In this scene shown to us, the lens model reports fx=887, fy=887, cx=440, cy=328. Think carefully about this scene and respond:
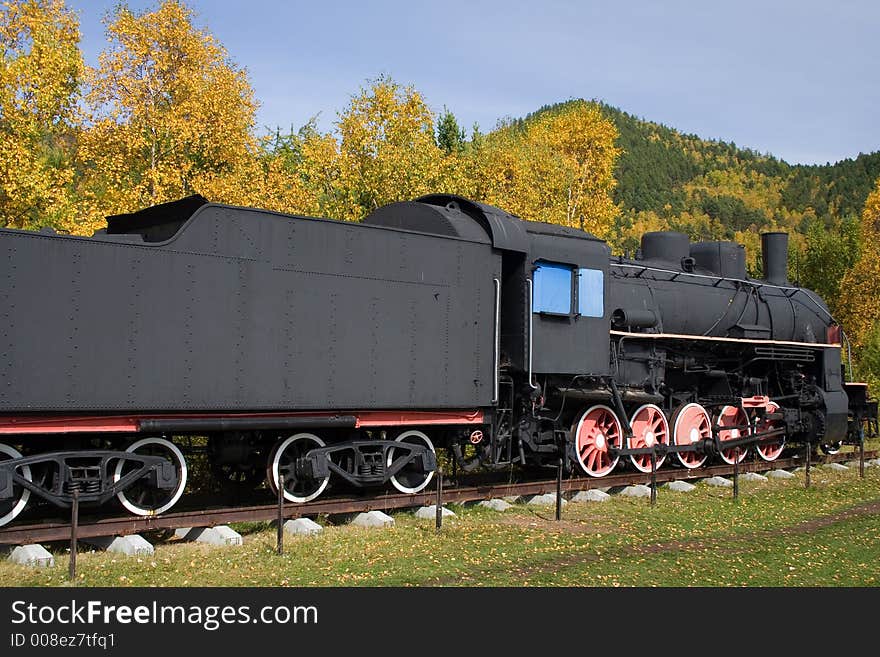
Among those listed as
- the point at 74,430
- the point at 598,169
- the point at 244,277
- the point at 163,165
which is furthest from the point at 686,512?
the point at 598,169

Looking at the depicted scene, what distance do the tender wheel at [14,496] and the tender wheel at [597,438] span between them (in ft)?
24.2

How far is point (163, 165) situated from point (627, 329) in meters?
9.97

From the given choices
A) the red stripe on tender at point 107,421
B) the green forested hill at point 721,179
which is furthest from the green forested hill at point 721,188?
the red stripe on tender at point 107,421

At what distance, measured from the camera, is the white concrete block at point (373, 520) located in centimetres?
990

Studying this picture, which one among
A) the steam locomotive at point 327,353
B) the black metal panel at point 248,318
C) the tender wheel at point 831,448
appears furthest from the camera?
the tender wheel at point 831,448

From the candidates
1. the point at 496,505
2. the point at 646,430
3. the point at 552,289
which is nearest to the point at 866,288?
the point at 646,430

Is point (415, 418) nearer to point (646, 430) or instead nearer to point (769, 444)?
point (646, 430)

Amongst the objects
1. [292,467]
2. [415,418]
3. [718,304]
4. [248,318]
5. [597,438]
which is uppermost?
[718,304]

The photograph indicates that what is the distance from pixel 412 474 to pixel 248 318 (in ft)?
11.2

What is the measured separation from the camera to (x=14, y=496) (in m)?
8.35

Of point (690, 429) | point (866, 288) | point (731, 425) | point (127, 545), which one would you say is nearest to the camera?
point (127, 545)

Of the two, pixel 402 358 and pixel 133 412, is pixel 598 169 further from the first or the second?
pixel 133 412

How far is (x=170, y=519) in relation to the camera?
8758mm

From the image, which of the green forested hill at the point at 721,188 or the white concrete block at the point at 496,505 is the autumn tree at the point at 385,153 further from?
the green forested hill at the point at 721,188
